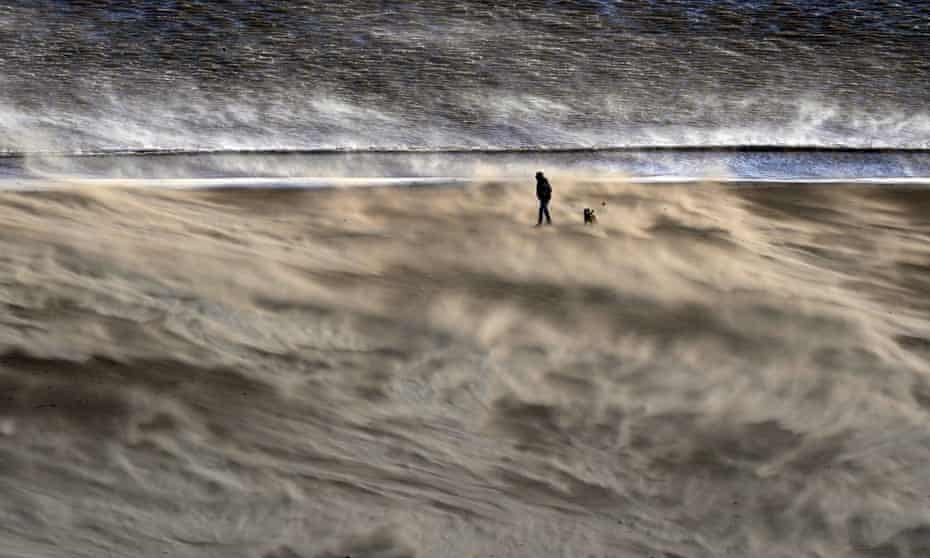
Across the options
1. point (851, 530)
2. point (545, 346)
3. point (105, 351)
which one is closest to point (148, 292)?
point (105, 351)

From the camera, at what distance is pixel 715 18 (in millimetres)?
16922

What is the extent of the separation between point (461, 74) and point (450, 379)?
689 centimetres

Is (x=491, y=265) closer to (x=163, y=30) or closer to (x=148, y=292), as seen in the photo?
(x=148, y=292)

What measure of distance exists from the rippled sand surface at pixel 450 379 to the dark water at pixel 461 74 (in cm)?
215

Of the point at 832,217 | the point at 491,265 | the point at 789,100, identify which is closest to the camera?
the point at 491,265

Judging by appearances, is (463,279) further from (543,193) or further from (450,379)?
(450,379)

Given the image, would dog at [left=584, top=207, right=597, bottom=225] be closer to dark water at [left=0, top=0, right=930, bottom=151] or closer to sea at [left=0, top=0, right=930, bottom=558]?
sea at [left=0, top=0, right=930, bottom=558]

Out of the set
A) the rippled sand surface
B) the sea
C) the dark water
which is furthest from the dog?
the dark water

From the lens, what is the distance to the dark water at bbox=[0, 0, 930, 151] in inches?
592

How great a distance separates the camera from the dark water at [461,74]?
1504 cm

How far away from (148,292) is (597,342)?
10.7 feet

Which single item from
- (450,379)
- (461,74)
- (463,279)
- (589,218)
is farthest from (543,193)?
(461,74)

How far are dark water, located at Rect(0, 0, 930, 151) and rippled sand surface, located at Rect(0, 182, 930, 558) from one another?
2152mm

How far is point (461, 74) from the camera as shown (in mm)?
15953
